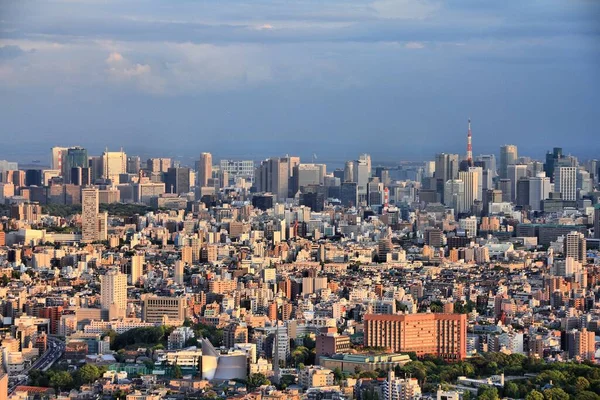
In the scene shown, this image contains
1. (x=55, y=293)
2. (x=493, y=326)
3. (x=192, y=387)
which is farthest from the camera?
(x=55, y=293)

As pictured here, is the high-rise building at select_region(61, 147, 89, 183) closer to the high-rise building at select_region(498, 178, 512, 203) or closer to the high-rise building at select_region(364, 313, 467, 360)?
the high-rise building at select_region(498, 178, 512, 203)

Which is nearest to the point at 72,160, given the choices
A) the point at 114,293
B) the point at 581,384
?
the point at 114,293

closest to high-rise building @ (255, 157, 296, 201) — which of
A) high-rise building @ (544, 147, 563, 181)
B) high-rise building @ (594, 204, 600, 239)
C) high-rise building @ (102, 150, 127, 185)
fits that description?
high-rise building @ (102, 150, 127, 185)

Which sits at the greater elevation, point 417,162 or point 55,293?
point 417,162

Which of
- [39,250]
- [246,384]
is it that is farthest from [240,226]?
[246,384]

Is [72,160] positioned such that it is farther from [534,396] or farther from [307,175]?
[534,396]

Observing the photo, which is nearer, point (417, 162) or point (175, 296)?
point (175, 296)

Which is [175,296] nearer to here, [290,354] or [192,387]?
[290,354]
